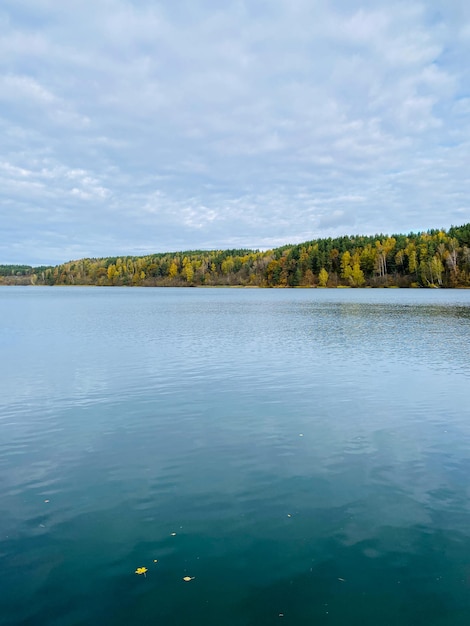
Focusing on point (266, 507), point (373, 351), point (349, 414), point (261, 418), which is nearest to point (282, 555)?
point (266, 507)

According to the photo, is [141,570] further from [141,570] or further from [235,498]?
[235,498]

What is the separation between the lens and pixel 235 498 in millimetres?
11258

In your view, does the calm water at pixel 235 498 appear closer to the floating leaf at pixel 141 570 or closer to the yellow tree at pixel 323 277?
the floating leaf at pixel 141 570

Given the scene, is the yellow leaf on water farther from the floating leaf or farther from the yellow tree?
the yellow tree

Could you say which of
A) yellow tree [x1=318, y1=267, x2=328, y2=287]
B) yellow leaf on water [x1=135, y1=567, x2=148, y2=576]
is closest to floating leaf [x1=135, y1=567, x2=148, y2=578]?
yellow leaf on water [x1=135, y1=567, x2=148, y2=576]

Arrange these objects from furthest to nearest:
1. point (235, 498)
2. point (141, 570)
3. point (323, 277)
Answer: point (323, 277) → point (235, 498) → point (141, 570)

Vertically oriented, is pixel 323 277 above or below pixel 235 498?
above

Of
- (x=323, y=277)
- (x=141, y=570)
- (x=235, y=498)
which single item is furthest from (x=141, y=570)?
(x=323, y=277)

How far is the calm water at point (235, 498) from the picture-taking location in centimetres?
779

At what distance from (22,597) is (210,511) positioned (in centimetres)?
411

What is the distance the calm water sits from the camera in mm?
7785

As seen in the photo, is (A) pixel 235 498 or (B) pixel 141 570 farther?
(A) pixel 235 498

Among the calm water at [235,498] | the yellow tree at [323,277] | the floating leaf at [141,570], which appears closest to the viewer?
the calm water at [235,498]

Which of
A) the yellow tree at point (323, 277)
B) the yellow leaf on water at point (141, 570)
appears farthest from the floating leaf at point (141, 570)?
the yellow tree at point (323, 277)
